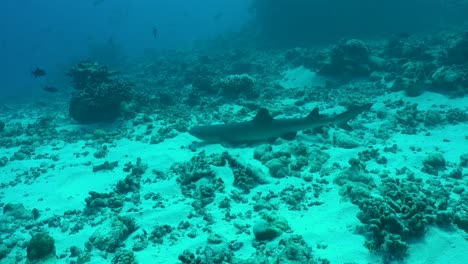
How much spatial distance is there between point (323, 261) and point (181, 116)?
9266 mm

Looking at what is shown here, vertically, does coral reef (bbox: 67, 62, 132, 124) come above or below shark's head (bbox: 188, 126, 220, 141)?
above

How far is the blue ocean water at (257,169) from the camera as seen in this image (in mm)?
5473

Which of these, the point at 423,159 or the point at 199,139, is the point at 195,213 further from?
the point at 423,159

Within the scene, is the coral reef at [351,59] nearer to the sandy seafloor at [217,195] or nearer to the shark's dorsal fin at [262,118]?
the sandy seafloor at [217,195]

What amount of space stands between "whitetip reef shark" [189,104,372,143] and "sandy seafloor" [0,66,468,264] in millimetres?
280

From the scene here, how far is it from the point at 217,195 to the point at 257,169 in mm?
1138

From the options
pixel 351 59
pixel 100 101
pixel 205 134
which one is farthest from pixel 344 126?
pixel 100 101

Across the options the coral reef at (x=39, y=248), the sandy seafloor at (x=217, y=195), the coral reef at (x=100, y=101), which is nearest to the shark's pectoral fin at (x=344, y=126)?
the sandy seafloor at (x=217, y=195)

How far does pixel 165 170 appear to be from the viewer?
8.67 meters

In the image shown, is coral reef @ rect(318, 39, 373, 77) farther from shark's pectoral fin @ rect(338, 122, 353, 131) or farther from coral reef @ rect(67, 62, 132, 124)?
coral reef @ rect(67, 62, 132, 124)

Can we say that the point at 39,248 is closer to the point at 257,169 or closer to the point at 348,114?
the point at 257,169

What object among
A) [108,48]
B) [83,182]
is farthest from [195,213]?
[108,48]

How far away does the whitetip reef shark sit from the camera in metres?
9.53

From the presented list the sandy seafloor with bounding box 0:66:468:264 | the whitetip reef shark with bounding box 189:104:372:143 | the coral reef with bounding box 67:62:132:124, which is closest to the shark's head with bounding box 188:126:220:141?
the whitetip reef shark with bounding box 189:104:372:143
